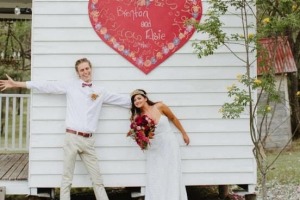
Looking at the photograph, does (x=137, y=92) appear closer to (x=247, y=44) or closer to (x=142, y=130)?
→ (x=142, y=130)

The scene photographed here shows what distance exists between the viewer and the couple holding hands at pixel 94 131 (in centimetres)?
543

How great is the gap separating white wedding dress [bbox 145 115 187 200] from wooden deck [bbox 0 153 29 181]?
64.2 inches

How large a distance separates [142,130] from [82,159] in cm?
83

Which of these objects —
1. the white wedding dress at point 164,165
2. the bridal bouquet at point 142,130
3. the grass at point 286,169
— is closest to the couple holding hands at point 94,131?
the white wedding dress at point 164,165

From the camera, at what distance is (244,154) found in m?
5.86

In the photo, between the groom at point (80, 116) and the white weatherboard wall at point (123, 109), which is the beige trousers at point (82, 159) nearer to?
the groom at point (80, 116)

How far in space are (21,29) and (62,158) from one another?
15791 millimetres

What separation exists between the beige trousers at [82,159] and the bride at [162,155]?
23.7 inches

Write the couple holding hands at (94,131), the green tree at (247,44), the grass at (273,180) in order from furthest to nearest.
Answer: the grass at (273,180) < the couple holding hands at (94,131) < the green tree at (247,44)

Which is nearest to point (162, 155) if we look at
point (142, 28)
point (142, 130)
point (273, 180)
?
point (142, 130)

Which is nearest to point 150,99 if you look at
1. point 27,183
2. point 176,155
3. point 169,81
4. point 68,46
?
point 169,81

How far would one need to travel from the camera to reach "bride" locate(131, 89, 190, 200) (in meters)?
5.55

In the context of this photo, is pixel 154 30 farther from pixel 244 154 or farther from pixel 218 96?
pixel 244 154

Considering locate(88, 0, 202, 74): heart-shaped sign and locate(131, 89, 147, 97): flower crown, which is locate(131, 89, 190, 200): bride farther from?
locate(88, 0, 202, 74): heart-shaped sign
